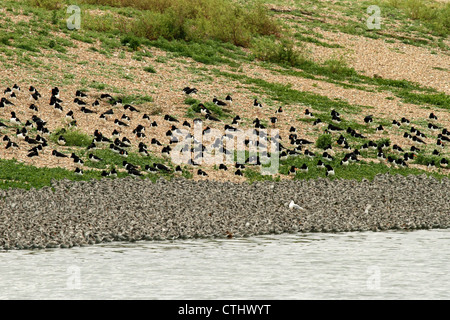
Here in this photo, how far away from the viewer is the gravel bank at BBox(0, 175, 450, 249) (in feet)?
64.8

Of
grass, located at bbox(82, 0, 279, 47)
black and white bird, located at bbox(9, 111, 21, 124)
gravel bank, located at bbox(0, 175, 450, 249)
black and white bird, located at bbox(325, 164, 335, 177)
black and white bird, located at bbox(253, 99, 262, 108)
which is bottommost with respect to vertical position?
black and white bird, located at bbox(325, 164, 335, 177)

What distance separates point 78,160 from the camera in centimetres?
2575

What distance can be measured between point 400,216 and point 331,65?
2322 centimetres

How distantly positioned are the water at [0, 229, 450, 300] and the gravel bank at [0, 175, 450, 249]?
616 mm

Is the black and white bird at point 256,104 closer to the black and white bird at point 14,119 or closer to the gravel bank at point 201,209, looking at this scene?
the gravel bank at point 201,209

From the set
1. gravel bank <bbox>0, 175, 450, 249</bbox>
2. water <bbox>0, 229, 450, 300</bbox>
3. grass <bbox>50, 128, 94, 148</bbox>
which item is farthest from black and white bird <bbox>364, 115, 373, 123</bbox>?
water <bbox>0, 229, 450, 300</bbox>

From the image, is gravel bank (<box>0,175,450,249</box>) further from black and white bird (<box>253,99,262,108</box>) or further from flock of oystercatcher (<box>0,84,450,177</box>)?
black and white bird (<box>253,99,262,108</box>)

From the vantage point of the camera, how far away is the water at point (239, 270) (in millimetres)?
15641

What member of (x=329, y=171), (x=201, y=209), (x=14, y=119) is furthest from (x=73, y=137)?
(x=329, y=171)

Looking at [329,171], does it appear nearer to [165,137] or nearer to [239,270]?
[165,137]

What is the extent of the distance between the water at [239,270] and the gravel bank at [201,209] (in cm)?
62

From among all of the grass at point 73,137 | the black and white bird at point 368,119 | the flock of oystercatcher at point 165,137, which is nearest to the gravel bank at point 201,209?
the flock of oystercatcher at point 165,137
